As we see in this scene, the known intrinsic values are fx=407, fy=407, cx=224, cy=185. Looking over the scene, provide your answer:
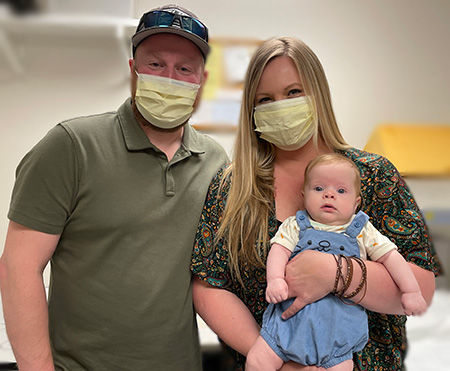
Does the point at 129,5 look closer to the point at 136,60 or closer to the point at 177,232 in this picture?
the point at 136,60

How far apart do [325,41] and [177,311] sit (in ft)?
5.18

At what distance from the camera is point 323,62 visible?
204 cm

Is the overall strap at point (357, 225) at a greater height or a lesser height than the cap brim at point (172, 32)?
lesser

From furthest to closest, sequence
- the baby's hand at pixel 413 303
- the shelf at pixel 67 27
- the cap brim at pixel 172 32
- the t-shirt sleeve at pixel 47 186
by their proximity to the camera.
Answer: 1. the shelf at pixel 67 27
2. the cap brim at pixel 172 32
3. the t-shirt sleeve at pixel 47 186
4. the baby's hand at pixel 413 303

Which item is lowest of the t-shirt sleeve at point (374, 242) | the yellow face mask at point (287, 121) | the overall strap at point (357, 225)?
the t-shirt sleeve at point (374, 242)

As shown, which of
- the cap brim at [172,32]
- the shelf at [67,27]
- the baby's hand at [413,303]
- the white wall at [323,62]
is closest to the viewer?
the baby's hand at [413,303]

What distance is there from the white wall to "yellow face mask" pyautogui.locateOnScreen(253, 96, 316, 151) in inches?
35.0

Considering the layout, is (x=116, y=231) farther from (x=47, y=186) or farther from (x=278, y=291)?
(x=278, y=291)

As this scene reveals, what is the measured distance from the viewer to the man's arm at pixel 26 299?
104cm

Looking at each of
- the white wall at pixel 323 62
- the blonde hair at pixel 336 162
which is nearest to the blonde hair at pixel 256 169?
the blonde hair at pixel 336 162

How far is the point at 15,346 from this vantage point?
106cm

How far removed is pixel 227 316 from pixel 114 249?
1.17ft

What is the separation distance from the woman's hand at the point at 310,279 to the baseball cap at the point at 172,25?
685mm

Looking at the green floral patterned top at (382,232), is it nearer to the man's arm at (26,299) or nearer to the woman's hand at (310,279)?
the woman's hand at (310,279)
